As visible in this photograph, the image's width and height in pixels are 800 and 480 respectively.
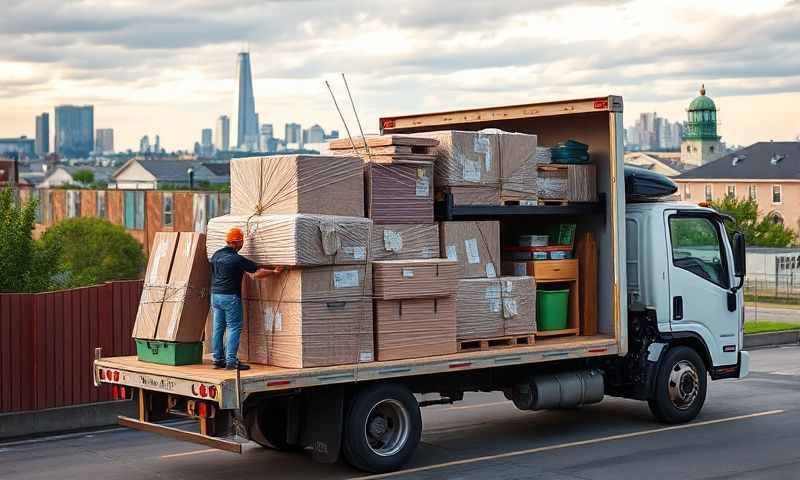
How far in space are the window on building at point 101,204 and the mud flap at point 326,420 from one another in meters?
81.4

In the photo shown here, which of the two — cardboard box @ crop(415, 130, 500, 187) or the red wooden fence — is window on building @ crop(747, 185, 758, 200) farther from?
cardboard box @ crop(415, 130, 500, 187)

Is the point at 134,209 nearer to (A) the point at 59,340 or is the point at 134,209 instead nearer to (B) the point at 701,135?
(A) the point at 59,340

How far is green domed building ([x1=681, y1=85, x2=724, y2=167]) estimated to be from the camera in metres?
169

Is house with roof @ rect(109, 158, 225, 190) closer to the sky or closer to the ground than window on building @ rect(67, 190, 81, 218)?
closer to the sky

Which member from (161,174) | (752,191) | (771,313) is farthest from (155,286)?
(161,174)

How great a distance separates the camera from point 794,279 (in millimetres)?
48375

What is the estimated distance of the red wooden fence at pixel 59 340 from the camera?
48.2ft

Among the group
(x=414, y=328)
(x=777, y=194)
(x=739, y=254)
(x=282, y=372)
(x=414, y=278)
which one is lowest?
(x=282, y=372)

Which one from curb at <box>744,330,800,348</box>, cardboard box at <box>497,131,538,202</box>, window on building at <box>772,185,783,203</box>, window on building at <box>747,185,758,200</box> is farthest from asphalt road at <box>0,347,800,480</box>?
window on building at <box>747,185,758,200</box>

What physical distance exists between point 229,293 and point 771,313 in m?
29.5

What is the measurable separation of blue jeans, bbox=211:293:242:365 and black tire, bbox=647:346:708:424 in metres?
5.32

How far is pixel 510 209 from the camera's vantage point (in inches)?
508

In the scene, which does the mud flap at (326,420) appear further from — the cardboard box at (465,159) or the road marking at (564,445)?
the cardboard box at (465,159)

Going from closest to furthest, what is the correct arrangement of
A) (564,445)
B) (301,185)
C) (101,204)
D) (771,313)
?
1. (301,185)
2. (564,445)
3. (771,313)
4. (101,204)
